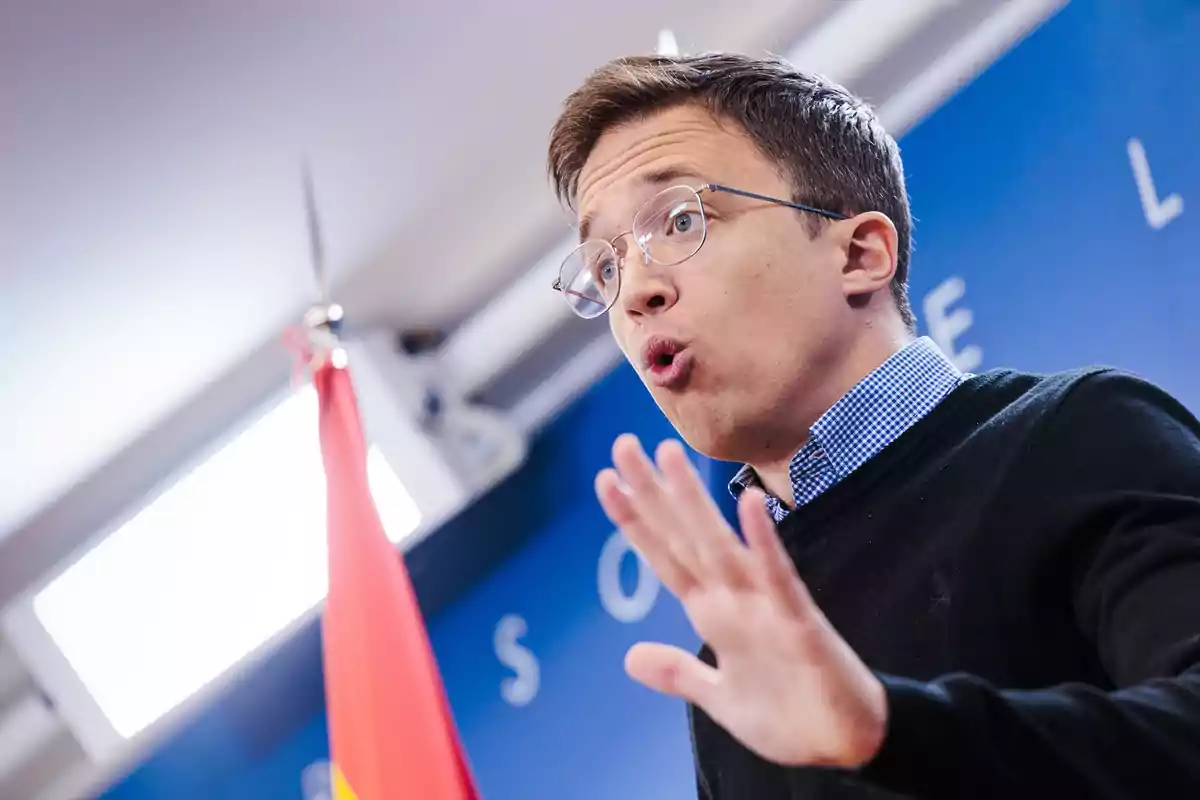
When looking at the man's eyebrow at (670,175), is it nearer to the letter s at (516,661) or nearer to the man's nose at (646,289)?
the man's nose at (646,289)

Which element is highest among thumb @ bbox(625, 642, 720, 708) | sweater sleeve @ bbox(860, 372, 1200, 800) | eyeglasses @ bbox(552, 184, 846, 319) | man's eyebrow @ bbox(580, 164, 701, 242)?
man's eyebrow @ bbox(580, 164, 701, 242)

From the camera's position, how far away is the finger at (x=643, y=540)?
2.13ft

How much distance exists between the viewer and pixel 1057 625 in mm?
808

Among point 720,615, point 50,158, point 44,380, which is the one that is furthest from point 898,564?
point 44,380

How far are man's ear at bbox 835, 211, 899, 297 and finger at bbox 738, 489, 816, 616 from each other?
21.9 inches

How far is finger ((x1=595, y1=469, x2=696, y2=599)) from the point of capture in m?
0.65

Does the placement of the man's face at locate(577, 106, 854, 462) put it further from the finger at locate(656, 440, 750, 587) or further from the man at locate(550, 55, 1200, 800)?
the finger at locate(656, 440, 750, 587)

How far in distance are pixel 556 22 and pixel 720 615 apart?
1434 millimetres

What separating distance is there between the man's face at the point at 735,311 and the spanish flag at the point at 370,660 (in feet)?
→ 2.53

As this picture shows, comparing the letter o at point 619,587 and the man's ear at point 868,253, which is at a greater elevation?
the letter o at point 619,587

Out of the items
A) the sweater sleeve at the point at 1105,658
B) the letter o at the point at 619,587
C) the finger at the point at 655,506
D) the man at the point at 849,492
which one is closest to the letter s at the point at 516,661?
the letter o at the point at 619,587

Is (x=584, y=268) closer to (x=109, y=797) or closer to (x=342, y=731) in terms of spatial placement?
(x=342, y=731)

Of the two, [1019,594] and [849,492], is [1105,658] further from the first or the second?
[849,492]

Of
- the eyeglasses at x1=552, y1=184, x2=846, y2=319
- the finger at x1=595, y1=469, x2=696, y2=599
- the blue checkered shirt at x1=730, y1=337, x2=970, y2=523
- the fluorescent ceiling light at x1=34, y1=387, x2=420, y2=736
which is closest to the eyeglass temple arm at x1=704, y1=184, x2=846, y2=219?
the eyeglasses at x1=552, y1=184, x2=846, y2=319
